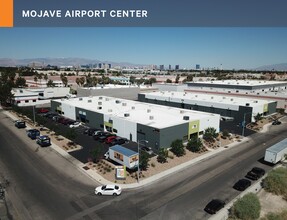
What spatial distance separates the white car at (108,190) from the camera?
2705 centimetres

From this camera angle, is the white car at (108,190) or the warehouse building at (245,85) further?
the warehouse building at (245,85)

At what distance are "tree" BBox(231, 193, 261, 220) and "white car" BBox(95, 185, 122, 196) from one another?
42.7 feet

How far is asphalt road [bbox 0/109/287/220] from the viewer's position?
24.0 meters

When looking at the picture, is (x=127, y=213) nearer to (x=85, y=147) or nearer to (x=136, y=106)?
(x=85, y=147)

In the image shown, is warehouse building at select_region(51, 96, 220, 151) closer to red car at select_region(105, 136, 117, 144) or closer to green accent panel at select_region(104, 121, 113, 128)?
green accent panel at select_region(104, 121, 113, 128)

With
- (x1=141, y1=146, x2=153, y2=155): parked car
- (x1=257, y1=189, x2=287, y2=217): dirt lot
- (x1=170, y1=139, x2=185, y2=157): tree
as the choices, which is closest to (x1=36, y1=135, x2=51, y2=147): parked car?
(x1=141, y1=146, x2=153, y2=155): parked car

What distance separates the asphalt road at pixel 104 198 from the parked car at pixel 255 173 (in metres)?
1.06

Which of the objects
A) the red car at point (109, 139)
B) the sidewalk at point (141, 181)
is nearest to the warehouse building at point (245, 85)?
the sidewalk at point (141, 181)

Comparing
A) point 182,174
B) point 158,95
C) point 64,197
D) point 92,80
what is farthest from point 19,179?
point 92,80

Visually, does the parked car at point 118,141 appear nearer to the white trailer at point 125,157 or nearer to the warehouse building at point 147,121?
the warehouse building at point 147,121

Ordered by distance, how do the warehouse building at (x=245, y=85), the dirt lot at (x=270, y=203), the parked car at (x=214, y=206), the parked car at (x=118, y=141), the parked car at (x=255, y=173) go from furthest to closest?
the warehouse building at (x=245, y=85), the parked car at (x=118, y=141), the parked car at (x=255, y=173), the dirt lot at (x=270, y=203), the parked car at (x=214, y=206)

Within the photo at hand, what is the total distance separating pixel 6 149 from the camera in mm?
41688

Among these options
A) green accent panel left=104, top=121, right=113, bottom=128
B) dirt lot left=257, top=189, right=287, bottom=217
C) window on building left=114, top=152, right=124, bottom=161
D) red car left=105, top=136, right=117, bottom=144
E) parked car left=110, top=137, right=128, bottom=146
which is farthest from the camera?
green accent panel left=104, top=121, right=113, bottom=128

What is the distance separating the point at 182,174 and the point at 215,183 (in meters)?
4.81
